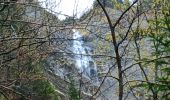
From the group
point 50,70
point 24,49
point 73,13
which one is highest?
point 73,13

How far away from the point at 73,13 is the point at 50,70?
714cm

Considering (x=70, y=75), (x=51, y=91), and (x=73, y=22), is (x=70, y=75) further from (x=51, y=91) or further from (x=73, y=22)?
(x=73, y=22)

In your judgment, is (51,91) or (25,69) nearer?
(25,69)

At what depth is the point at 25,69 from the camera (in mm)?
10219

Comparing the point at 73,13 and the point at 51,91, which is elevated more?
the point at 73,13

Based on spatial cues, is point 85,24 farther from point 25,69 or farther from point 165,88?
point 25,69

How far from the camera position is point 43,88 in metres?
17.4

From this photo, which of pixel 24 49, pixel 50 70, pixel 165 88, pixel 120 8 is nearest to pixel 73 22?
pixel 24 49

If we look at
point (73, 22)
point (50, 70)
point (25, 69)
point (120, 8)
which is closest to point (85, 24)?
point (73, 22)

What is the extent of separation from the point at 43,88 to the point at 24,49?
920cm

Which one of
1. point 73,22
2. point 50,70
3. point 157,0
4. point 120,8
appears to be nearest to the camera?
point 73,22

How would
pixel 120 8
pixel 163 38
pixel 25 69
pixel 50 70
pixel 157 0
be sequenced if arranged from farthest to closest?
pixel 120 8 → pixel 157 0 → pixel 50 70 → pixel 25 69 → pixel 163 38

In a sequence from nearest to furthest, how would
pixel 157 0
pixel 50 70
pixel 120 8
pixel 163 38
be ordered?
pixel 163 38
pixel 50 70
pixel 157 0
pixel 120 8

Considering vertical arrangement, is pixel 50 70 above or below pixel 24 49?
below
